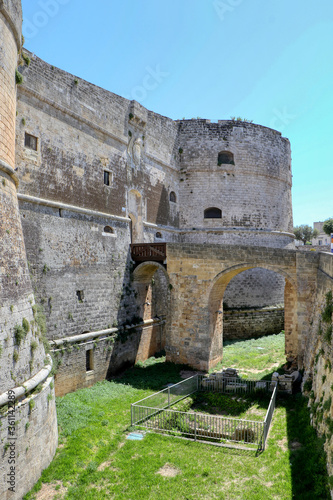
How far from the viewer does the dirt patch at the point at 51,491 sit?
6.89 meters

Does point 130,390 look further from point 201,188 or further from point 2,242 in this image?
point 201,188

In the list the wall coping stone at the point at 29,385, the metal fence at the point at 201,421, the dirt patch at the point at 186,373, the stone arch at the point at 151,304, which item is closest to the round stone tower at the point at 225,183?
the stone arch at the point at 151,304

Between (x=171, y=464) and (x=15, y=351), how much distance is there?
13.5 ft

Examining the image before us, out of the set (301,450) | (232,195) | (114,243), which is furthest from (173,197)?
(301,450)

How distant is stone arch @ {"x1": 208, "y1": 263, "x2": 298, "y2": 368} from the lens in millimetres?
13578

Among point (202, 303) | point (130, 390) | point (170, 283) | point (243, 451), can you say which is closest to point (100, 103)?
point (170, 283)

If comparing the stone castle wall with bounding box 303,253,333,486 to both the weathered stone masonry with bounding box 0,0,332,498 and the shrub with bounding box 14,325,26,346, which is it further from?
the shrub with bounding box 14,325,26,346

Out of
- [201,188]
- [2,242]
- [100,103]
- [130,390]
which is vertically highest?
[100,103]

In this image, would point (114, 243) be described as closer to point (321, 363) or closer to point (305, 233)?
point (321, 363)

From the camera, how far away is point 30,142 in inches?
461

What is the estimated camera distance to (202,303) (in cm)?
1442

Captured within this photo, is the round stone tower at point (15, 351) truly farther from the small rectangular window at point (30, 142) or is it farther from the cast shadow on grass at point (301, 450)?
the cast shadow on grass at point (301, 450)

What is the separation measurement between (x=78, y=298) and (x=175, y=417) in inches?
213

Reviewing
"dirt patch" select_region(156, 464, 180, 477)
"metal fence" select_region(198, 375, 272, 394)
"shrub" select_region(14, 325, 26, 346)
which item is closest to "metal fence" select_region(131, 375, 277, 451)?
"metal fence" select_region(198, 375, 272, 394)
